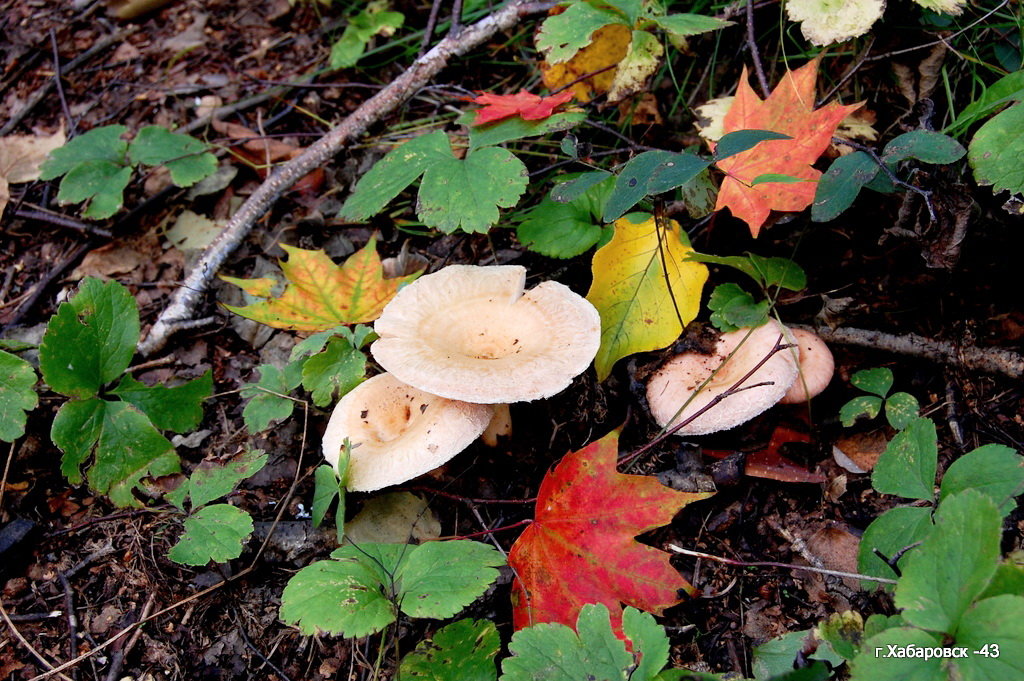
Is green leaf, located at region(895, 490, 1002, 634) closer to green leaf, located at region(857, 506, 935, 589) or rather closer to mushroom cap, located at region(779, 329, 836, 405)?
green leaf, located at region(857, 506, 935, 589)

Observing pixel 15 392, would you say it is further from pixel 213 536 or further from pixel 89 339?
pixel 213 536

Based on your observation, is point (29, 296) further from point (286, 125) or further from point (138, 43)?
point (138, 43)

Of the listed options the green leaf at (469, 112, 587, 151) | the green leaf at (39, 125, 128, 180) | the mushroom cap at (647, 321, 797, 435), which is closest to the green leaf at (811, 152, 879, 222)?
the mushroom cap at (647, 321, 797, 435)

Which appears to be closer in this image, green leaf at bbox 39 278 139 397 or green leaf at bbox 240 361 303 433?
green leaf at bbox 39 278 139 397

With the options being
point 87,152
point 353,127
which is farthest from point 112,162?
point 353,127

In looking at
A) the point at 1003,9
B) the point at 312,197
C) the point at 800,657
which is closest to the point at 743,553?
the point at 800,657
